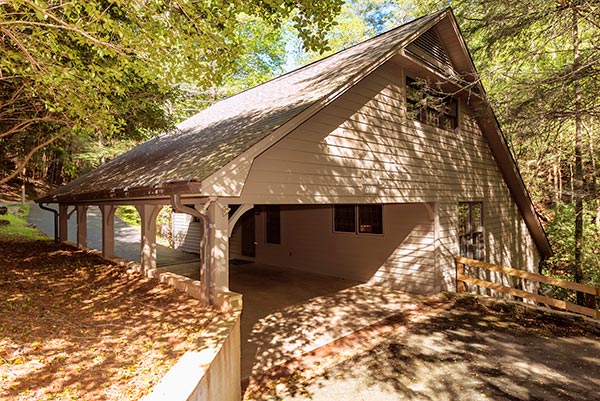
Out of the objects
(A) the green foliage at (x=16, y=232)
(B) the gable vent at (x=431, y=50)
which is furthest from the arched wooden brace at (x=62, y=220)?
(B) the gable vent at (x=431, y=50)

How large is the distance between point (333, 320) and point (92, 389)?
491cm

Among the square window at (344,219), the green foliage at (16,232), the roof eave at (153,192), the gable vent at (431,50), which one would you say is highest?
the gable vent at (431,50)

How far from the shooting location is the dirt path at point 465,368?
4.42m

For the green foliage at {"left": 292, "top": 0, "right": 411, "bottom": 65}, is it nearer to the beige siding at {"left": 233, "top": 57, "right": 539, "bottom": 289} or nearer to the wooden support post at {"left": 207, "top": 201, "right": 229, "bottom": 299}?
the beige siding at {"left": 233, "top": 57, "right": 539, "bottom": 289}

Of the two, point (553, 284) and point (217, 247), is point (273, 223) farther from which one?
point (553, 284)

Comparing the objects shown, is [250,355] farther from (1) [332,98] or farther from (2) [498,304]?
(2) [498,304]

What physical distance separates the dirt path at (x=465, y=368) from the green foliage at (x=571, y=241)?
863cm

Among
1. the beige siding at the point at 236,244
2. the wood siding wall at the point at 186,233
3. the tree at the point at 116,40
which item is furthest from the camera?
the wood siding wall at the point at 186,233

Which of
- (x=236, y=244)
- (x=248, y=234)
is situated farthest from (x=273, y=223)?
(x=236, y=244)

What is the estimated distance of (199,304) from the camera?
17.3ft

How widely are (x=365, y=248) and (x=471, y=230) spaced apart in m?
3.61

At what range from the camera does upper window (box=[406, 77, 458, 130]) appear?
28.0 feet

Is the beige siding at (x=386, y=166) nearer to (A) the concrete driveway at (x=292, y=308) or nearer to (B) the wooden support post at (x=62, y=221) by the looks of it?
(A) the concrete driveway at (x=292, y=308)

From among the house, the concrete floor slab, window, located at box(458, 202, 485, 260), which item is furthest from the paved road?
window, located at box(458, 202, 485, 260)
